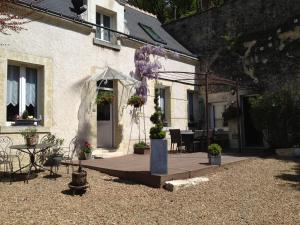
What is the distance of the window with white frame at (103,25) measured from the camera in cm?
1168

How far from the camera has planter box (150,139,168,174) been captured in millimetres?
7445

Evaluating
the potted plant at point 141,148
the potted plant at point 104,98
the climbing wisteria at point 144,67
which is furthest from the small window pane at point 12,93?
the climbing wisteria at point 144,67

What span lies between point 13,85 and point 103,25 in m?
4.23

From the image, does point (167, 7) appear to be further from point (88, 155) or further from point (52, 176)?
point (52, 176)

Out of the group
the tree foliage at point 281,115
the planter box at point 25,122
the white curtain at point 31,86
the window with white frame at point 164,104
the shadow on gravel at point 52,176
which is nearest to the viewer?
the shadow on gravel at point 52,176

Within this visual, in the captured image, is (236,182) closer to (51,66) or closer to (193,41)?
(51,66)

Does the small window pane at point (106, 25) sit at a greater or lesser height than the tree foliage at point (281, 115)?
greater

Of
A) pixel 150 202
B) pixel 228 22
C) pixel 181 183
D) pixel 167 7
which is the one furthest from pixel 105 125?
pixel 167 7

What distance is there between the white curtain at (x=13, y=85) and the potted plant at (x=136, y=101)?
391 cm

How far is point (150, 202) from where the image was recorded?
6281mm

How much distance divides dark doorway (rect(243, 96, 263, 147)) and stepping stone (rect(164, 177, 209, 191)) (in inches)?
294

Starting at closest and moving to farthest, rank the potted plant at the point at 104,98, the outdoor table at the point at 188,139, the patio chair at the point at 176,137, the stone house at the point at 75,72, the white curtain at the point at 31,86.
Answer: the stone house at the point at 75,72
the white curtain at the point at 31,86
the potted plant at the point at 104,98
the patio chair at the point at 176,137
the outdoor table at the point at 188,139

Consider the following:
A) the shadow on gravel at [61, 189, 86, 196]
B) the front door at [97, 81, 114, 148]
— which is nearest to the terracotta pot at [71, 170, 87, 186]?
the shadow on gravel at [61, 189, 86, 196]

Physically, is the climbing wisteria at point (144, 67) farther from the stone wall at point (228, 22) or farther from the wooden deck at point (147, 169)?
the stone wall at point (228, 22)
